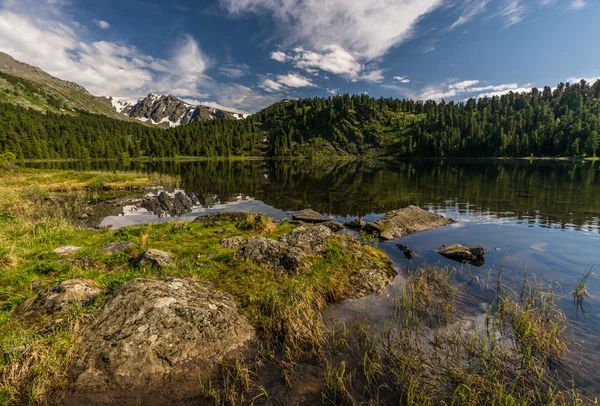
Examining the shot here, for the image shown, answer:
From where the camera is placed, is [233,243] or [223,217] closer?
[233,243]

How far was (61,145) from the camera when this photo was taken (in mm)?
165875

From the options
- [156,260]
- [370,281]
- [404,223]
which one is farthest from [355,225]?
[156,260]

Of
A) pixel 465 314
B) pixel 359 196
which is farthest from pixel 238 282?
pixel 359 196

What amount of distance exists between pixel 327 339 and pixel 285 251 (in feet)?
21.0

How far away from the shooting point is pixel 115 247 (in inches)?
650

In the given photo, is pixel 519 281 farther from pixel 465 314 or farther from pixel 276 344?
pixel 276 344

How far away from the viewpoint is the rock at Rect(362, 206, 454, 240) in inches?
931

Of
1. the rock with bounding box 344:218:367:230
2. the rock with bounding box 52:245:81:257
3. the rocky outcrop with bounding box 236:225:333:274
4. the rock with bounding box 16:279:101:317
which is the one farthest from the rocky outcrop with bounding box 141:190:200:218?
the rock with bounding box 16:279:101:317

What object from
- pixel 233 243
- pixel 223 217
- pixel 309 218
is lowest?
pixel 309 218

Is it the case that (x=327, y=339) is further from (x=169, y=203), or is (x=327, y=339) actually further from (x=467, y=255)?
(x=169, y=203)

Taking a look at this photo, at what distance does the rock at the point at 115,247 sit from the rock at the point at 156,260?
10.6 feet

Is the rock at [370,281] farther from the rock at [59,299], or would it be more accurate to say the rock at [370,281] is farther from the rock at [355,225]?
the rock at [59,299]

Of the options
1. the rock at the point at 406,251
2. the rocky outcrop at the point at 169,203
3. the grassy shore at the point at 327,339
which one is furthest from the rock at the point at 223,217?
the rock at the point at 406,251

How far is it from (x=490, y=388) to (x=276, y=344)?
637 centimetres
